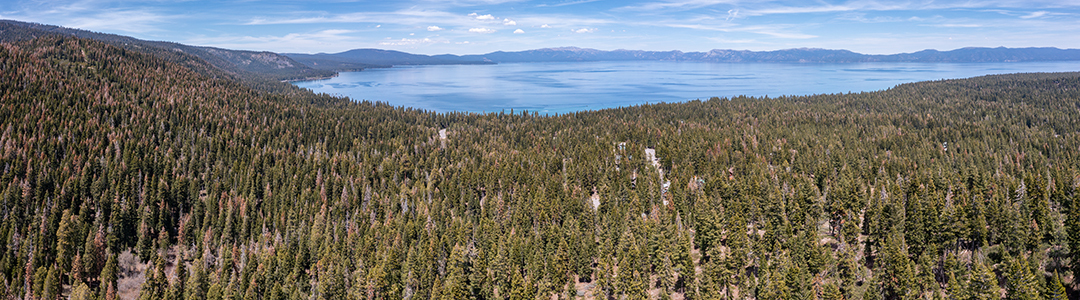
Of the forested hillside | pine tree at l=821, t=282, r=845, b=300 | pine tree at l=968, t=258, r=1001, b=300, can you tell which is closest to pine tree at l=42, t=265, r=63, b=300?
the forested hillside

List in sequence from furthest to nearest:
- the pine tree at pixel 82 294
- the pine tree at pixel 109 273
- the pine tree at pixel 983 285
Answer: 1. the pine tree at pixel 109 273
2. the pine tree at pixel 82 294
3. the pine tree at pixel 983 285

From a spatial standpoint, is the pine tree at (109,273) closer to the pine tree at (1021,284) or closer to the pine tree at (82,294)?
the pine tree at (82,294)

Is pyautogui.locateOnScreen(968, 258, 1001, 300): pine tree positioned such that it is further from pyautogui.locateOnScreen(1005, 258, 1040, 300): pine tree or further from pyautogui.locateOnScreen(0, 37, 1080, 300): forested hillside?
pyautogui.locateOnScreen(1005, 258, 1040, 300): pine tree

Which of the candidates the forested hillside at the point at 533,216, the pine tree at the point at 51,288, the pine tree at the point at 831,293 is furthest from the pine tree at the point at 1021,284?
the pine tree at the point at 51,288

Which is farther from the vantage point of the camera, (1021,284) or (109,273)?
(109,273)

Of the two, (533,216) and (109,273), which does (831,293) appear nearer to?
(533,216)

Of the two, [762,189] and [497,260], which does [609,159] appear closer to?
[762,189]

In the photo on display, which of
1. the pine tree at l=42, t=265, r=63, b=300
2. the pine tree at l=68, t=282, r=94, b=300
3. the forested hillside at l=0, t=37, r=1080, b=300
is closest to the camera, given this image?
the forested hillside at l=0, t=37, r=1080, b=300

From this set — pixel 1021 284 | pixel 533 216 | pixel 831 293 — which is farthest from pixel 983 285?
pixel 533 216

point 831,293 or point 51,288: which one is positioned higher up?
point 831,293
